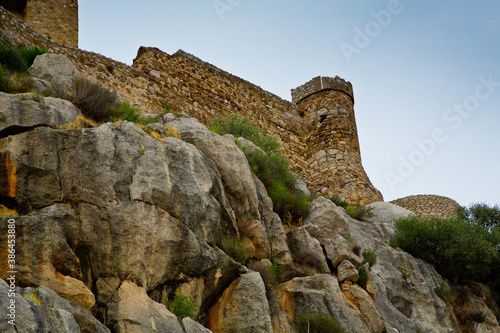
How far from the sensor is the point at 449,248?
11102 mm

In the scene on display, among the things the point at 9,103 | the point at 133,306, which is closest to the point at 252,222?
the point at 133,306

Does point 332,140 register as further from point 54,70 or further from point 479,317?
point 54,70

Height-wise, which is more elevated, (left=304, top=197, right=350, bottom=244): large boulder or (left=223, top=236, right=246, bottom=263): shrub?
(left=304, top=197, right=350, bottom=244): large boulder

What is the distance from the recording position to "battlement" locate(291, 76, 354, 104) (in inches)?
667

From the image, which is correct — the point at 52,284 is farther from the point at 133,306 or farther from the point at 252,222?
the point at 252,222

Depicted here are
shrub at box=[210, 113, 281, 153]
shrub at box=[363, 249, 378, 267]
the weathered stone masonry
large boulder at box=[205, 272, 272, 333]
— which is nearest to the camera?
large boulder at box=[205, 272, 272, 333]

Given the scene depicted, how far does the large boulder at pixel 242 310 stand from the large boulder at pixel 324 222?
2.66 meters

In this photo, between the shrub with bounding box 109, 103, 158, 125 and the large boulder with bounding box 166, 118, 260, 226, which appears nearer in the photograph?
the large boulder with bounding box 166, 118, 260, 226

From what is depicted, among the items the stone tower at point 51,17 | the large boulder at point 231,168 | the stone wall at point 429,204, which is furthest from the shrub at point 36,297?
the stone wall at point 429,204

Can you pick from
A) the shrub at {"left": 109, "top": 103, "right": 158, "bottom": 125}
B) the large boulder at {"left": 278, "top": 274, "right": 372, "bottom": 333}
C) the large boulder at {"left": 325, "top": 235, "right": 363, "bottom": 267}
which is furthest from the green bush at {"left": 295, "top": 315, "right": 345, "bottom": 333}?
the shrub at {"left": 109, "top": 103, "right": 158, "bottom": 125}

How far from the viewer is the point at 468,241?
37.2 ft

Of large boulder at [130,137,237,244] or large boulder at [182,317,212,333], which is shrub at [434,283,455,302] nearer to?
large boulder at [130,137,237,244]

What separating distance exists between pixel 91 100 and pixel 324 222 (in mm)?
4089

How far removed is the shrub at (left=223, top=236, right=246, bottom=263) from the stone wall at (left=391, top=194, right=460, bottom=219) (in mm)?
12588
